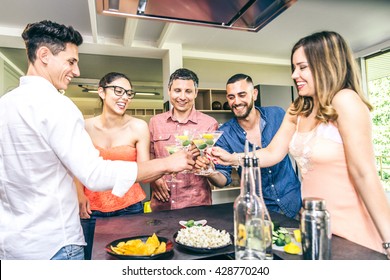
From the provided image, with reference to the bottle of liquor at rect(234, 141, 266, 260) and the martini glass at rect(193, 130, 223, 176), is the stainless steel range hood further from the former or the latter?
the bottle of liquor at rect(234, 141, 266, 260)

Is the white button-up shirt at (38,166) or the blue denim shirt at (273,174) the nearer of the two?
the white button-up shirt at (38,166)

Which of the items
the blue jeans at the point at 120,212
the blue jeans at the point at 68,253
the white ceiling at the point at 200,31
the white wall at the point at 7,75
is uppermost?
the white ceiling at the point at 200,31

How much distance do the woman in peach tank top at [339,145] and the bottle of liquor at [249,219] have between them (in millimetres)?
421

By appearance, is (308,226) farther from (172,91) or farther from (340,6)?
(340,6)

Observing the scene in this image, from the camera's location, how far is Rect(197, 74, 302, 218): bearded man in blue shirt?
1.56m

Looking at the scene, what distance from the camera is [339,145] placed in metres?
0.95

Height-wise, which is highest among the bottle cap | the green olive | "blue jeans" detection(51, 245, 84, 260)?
the green olive

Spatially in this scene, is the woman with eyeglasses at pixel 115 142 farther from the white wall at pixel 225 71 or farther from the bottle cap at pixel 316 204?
the white wall at pixel 225 71

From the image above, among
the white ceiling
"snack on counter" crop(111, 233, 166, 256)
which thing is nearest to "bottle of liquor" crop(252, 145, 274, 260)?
"snack on counter" crop(111, 233, 166, 256)

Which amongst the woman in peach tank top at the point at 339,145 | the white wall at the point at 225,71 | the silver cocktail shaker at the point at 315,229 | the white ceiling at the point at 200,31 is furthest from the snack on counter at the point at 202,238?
the white wall at the point at 225,71

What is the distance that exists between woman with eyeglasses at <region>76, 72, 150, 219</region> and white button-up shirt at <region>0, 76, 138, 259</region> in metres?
0.51

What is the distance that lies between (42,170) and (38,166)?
2cm

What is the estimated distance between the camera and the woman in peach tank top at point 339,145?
0.85 metres

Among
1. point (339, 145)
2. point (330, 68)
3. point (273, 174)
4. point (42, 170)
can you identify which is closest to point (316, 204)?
point (339, 145)
